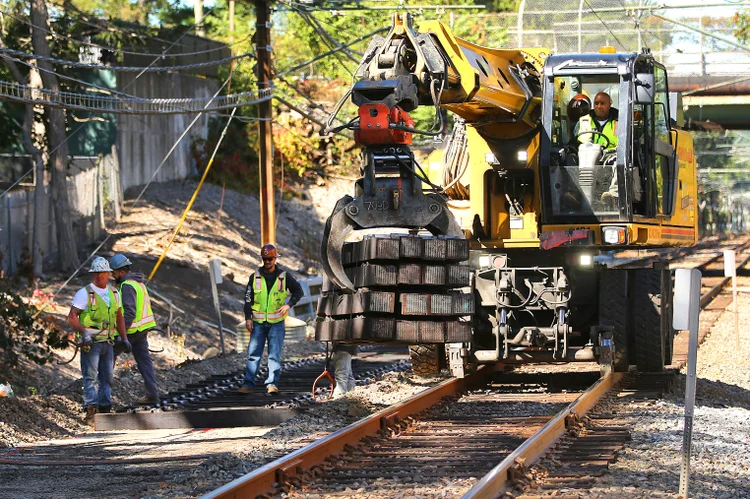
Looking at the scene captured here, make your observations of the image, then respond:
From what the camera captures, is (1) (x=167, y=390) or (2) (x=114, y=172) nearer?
(1) (x=167, y=390)

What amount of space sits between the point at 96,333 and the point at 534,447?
6362mm

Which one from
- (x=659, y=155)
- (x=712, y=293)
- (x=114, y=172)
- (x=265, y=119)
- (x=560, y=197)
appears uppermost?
(x=265, y=119)

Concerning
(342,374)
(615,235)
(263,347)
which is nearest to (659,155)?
(615,235)

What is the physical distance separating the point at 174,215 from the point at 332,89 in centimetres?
1591

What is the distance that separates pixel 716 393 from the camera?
16.7 metres

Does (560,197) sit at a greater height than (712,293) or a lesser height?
greater

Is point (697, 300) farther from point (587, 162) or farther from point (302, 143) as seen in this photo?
point (302, 143)

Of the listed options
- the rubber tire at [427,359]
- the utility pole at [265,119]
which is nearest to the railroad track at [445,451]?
the rubber tire at [427,359]

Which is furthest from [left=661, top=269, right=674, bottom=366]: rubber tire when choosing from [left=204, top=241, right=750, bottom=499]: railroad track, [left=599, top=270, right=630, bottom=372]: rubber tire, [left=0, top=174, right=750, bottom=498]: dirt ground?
[left=0, top=174, right=750, bottom=498]: dirt ground

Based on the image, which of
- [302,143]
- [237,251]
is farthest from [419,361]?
[302,143]

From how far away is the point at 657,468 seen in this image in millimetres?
10102

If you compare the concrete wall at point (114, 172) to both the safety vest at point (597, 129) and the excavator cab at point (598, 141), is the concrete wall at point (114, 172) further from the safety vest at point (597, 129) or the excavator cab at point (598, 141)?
the safety vest at point (597, 129)

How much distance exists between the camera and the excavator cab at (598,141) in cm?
1475

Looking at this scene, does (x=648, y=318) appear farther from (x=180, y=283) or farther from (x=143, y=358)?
(x=180, y=283)
